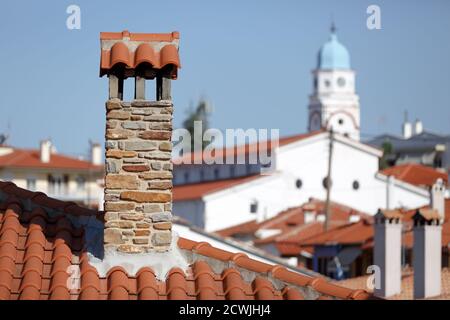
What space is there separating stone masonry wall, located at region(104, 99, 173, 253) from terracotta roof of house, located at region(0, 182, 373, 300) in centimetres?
31

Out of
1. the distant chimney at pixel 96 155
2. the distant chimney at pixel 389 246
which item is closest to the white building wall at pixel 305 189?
the distant chimney at pixel 96 155

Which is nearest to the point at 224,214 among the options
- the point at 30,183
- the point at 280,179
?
the point at 280,179

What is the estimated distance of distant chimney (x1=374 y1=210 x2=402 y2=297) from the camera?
2817cm

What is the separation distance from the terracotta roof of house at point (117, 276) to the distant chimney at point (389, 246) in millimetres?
15387

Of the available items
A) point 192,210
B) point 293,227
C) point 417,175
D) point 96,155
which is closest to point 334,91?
point 417,175

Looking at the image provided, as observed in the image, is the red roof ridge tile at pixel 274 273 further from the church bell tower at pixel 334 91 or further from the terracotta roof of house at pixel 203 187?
the church bell tower at pixel 334 91

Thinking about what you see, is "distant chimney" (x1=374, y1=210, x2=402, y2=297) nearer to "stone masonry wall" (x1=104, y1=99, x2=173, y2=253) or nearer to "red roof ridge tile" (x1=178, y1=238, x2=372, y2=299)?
"red roof ridge tile" (x1=178, y1=238, x2=372, y2=299)

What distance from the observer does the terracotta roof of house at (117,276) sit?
12016 millimetres

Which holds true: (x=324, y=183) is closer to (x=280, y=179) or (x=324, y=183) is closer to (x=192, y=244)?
(x=280, y=179)

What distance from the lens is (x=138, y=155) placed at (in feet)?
41.7

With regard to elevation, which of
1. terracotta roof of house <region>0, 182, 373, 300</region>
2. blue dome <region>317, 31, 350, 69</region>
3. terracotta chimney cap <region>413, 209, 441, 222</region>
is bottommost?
terracotta chimney cap <region>413, 209, 441, 222</region>

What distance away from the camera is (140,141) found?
12.7m

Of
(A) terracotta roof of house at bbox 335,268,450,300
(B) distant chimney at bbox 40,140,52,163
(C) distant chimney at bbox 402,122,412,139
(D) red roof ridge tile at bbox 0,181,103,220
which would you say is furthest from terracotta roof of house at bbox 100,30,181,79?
(C) distant chimney at bbox 402,122,412,139
